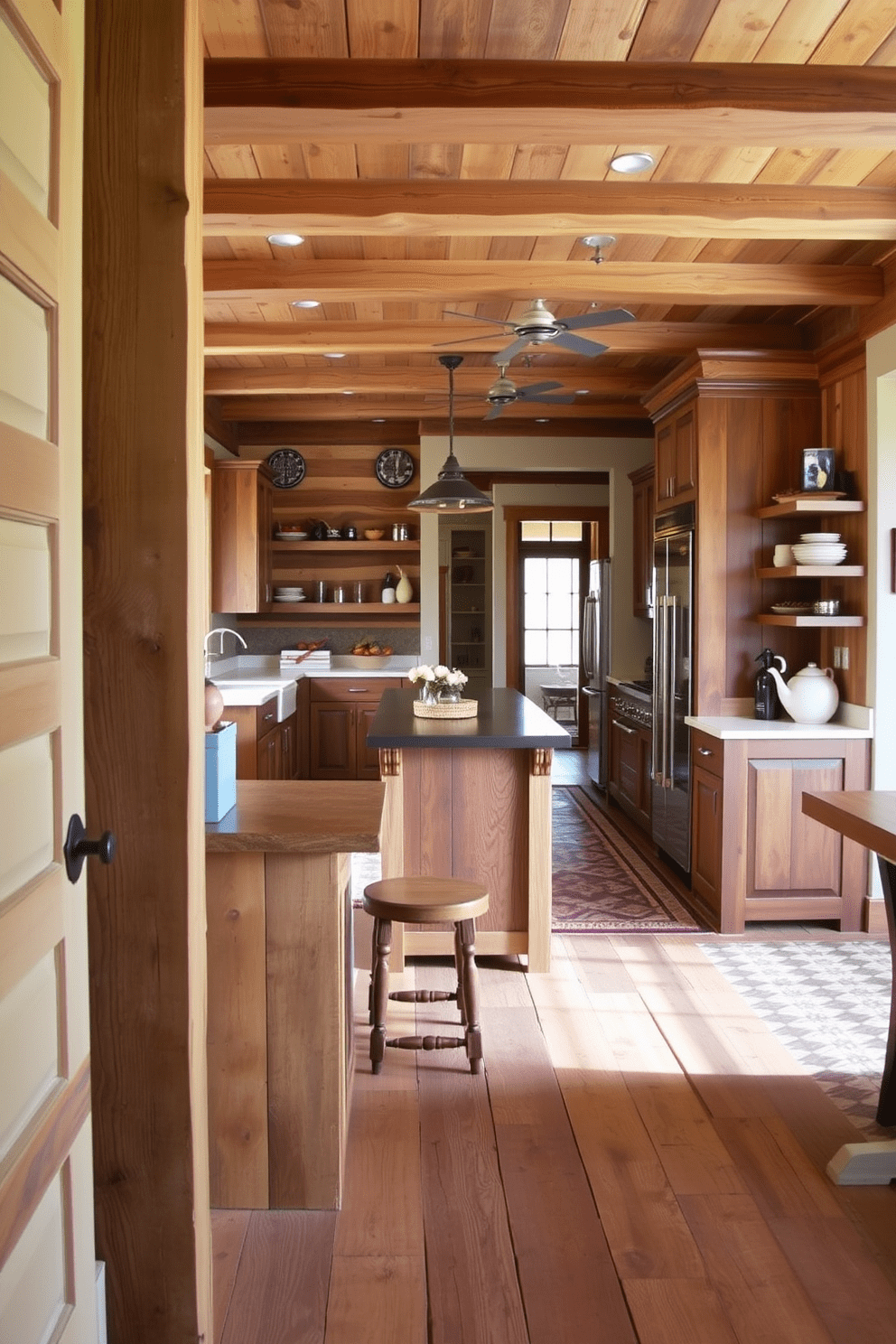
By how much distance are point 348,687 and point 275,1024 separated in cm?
550

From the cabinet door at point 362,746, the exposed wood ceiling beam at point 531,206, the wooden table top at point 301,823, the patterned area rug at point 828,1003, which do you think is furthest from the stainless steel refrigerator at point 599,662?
the wooden table top at point 301,823

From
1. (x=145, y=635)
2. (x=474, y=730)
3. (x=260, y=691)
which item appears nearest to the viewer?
(x=145, y=635)

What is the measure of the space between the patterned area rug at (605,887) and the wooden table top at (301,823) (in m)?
2.24

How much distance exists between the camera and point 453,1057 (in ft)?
11.2

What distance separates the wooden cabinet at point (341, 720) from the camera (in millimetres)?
7965

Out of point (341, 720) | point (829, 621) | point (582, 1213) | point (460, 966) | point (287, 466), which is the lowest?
point (582, 1213)

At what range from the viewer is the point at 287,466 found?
8.54m

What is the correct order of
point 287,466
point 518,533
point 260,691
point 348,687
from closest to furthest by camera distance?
point 260,691
point 348,687
point 287,466
point 518,533

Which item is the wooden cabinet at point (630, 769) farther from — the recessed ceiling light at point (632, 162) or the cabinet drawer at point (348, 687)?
the recessed ceiling light at point (632, 162)

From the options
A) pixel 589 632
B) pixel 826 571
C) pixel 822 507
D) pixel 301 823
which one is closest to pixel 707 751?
pixel 826 571

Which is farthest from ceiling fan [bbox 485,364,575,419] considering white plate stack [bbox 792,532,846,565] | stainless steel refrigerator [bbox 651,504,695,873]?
white plate stack [bbox 792,532,846,565]

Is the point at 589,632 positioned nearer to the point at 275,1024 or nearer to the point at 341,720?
the point at 341,720

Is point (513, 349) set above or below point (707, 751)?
above

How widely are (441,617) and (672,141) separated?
743cm
